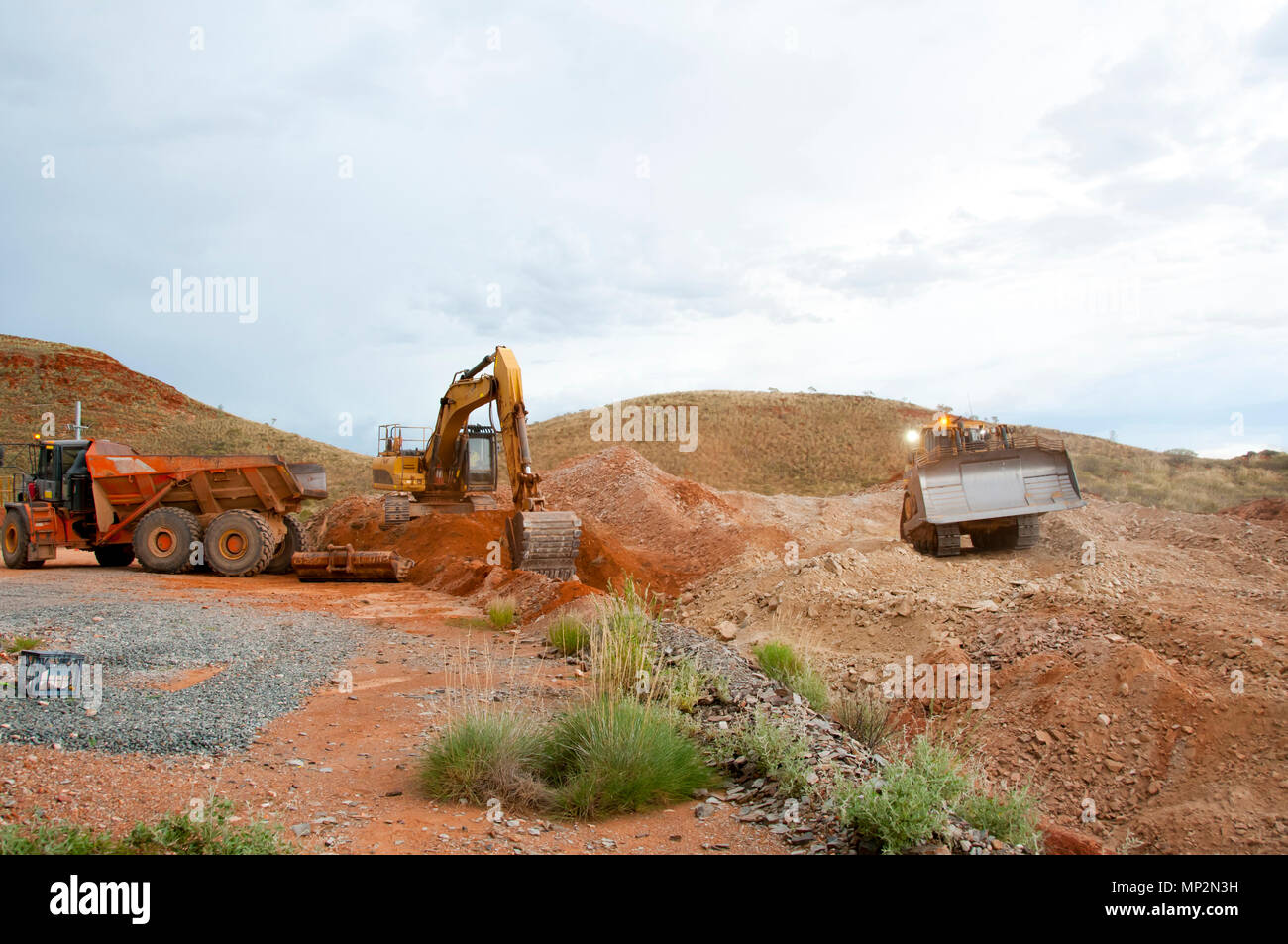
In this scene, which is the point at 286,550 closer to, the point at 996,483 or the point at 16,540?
the point at 16,540

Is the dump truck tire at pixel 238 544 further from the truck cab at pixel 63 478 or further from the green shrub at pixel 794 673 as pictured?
the green shrub at pixel 794 673

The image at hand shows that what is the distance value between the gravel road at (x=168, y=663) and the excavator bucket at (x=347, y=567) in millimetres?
3073

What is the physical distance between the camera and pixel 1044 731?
25.9ft

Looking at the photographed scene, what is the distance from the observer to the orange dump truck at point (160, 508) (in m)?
17.0

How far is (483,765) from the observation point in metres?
5.06

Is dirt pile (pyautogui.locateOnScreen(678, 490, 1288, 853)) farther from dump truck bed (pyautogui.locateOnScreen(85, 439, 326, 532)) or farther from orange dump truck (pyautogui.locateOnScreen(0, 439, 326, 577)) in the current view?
dump truck bed (pyautogui.locateOnScreen(85, 439, 326, 532))

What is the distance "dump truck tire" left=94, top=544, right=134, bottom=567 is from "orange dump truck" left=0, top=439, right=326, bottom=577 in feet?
0.18

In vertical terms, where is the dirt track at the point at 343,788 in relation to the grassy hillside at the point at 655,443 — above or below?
below

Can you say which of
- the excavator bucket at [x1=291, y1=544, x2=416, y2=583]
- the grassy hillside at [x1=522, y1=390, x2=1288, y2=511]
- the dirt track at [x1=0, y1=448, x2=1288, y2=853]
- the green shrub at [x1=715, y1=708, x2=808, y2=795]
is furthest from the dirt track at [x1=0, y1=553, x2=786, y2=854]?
the grassy hillside at [x1=522, y1=390, x2=1288, y2=511]

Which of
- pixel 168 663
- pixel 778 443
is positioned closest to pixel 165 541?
pixel 168 663

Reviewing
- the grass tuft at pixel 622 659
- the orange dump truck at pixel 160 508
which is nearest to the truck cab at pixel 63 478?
the orange dump truck at pixel 160 508

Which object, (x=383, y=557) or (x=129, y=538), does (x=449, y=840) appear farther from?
(x=129, y=538)

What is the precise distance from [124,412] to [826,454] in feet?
148
